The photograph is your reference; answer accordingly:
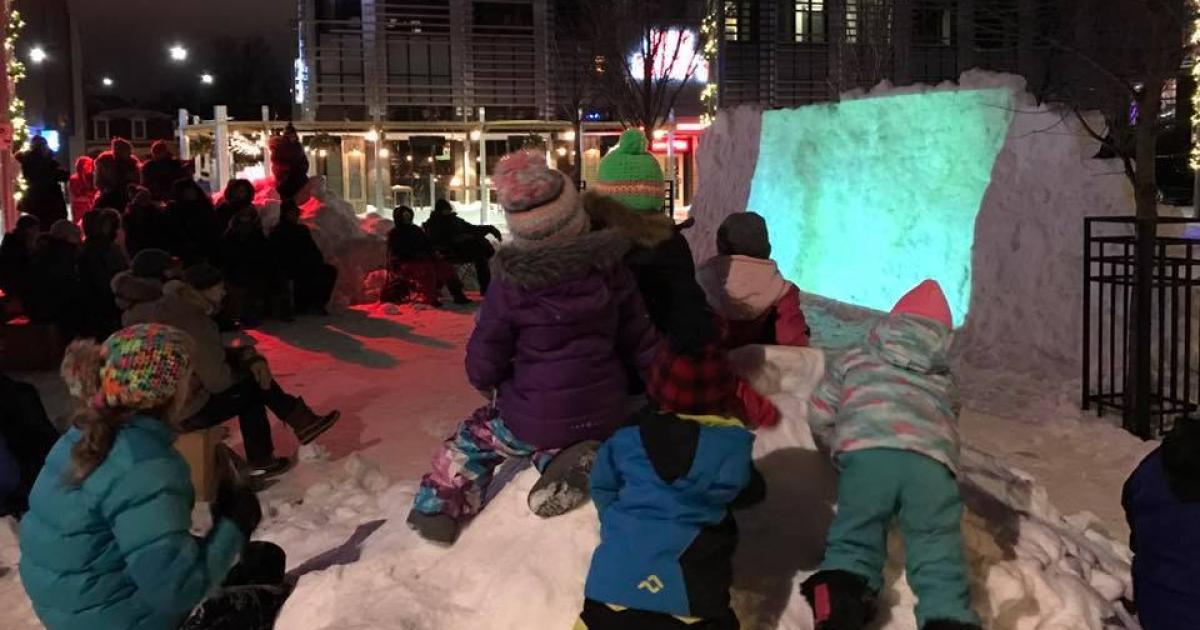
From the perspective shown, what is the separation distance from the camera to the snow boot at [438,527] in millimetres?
4375

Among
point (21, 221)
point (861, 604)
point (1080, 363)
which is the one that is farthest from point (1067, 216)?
point (21, 221)

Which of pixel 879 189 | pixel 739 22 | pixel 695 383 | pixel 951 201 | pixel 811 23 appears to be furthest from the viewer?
pixel 811 23

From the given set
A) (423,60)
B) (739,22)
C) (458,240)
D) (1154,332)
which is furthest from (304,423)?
(739,22)

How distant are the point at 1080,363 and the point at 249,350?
22.7 feet

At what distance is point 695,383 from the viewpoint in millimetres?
3537

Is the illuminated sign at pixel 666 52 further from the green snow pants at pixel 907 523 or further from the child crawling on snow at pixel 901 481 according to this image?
the green snow pants at pixel 907 523

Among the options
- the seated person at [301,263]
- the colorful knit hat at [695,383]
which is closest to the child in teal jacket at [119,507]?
the colorful knit hat at [695,383]

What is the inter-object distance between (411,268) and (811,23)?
1037 inches

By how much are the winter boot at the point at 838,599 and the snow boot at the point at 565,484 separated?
918mm

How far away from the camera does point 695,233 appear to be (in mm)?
17812

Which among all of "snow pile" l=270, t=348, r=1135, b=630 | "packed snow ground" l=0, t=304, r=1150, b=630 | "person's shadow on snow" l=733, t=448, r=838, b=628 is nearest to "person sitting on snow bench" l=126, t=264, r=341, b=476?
"packed snow ground" l=0, t=304, r=1150, b=630

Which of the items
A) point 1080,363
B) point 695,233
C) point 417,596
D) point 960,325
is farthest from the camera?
point 695,233

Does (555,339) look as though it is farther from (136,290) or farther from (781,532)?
(136,290)

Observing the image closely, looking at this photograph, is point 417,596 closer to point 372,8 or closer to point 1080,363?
point 1080,363
